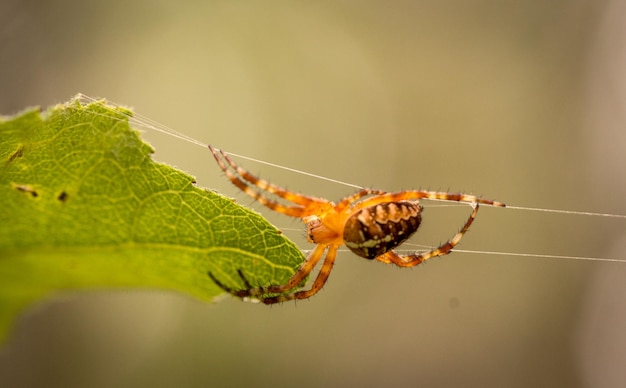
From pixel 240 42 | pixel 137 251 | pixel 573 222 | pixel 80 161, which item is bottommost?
pixel 137 251

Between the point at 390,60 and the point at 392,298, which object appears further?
the point at 390,60

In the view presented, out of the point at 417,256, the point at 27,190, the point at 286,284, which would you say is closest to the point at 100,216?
the point at 27,190

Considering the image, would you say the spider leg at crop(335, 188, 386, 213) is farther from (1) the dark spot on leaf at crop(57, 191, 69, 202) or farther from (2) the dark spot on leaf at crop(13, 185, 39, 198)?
(2) the dark spot on leaf at crop(13, 185, 39, 198)

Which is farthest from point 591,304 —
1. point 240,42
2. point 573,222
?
point 240,42

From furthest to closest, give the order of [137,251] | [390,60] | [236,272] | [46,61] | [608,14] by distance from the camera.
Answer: [390,60]
[608,14]
[46,61]
[236,272]
[137,251]

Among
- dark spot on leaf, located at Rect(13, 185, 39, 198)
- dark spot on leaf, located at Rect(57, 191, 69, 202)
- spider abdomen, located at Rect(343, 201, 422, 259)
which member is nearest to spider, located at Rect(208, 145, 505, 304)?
spider abdomen, located at Rect(343, 201, 422, 259)

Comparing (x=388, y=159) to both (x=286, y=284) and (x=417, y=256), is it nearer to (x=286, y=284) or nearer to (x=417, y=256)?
(x=417, y=256)

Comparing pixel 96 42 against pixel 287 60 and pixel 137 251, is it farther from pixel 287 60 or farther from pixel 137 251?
pixel 137 251
